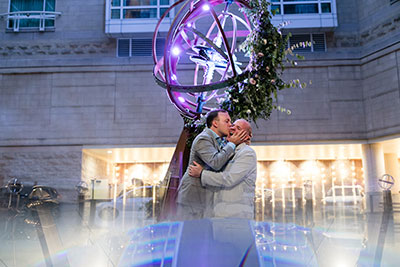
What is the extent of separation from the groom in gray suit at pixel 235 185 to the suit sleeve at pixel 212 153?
0.20 feet

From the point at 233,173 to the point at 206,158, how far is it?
384 millimetres

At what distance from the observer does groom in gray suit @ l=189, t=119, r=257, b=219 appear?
2656 millimetres

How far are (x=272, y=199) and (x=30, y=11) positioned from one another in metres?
16.5

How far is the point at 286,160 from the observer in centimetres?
1994

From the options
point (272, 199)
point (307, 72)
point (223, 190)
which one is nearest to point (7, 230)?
point (223, 190)

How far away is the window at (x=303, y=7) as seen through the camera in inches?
636

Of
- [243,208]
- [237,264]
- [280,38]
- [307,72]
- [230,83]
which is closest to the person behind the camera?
[237,264]

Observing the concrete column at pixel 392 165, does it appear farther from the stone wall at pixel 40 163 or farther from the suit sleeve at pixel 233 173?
the suit sleeve at pixel 233 173

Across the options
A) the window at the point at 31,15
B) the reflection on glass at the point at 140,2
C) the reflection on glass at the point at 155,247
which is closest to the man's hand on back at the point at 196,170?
the reflection on glass at the point at 155,247

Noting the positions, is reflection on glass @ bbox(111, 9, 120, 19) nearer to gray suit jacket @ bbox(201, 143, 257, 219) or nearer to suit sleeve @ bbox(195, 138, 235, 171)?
suit sleeve @ bbox(195, 138, 235, 171)

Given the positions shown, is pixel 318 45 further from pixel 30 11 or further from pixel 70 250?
pixel 70 250

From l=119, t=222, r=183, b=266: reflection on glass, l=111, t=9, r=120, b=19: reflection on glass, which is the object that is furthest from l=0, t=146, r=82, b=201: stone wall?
l=119, t=222, r=183, b=266: reflection on glass

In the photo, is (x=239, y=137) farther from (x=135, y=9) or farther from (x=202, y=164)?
(x=135, y=9)

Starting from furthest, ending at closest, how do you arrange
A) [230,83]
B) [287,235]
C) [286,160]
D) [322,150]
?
1. [286,160]
2. [322,150]
3. [230,83]
4. [287,235]
